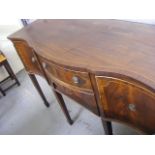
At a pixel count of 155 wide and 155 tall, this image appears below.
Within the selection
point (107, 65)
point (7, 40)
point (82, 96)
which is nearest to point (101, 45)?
point (107, 65)

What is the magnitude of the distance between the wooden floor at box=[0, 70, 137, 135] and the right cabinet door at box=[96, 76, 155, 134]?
61 centimetres

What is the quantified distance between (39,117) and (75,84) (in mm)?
1016

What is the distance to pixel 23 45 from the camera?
1535mm

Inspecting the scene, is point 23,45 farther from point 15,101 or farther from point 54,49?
point 15,101


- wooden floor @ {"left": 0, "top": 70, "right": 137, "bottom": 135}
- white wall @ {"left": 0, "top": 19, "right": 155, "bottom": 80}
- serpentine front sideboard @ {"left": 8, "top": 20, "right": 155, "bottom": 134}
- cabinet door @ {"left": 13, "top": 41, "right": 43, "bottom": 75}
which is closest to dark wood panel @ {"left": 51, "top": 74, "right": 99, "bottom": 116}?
serpentine front sideboard @ {"left": 8, "top": 20, "right": 155, "bottom": 134}

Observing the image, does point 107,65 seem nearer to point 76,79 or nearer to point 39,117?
point 76,79

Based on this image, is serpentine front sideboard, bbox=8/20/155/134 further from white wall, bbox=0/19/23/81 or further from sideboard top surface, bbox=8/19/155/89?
white wall, bbox=0/19/23/81

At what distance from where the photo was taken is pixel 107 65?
2.95 feet

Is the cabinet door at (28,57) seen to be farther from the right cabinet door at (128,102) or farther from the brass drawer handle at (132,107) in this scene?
the brass drawer handle at (132,107)

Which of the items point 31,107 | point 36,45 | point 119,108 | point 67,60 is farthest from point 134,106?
point 31,107

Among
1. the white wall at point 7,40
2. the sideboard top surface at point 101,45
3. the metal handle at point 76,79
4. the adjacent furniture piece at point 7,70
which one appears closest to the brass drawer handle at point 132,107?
the sideboard top surface at point 101,45

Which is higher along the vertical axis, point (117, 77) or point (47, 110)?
point (117, 77)
